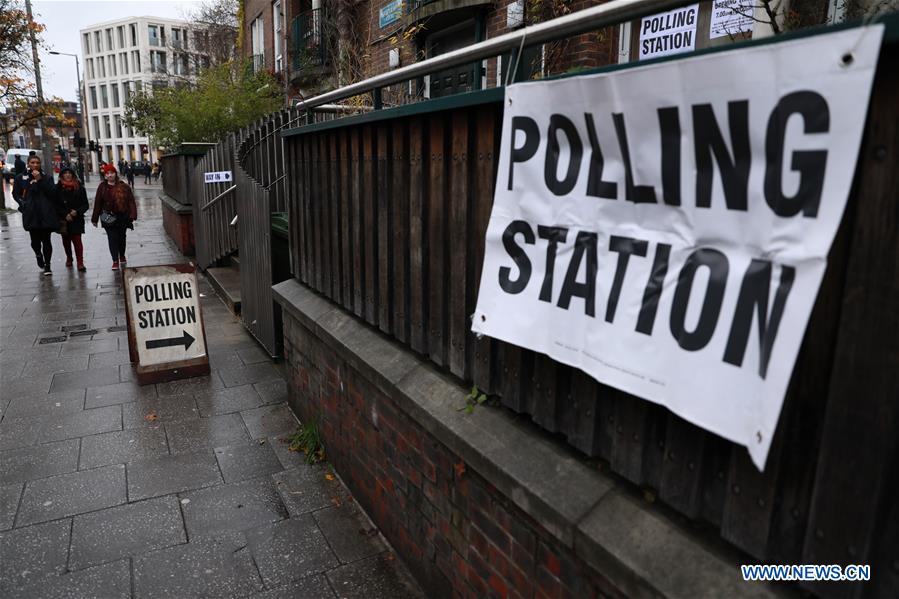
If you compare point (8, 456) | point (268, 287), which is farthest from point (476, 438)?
point (268, 287)

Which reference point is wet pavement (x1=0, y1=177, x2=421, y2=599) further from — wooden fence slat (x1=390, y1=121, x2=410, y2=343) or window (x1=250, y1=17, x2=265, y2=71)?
window (x1=250, y1=17, x2=265, y2=71)

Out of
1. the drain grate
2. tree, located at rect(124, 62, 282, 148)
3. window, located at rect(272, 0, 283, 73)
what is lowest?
the drain grate

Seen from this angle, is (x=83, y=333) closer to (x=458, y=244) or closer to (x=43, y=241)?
(x=43, y=241)

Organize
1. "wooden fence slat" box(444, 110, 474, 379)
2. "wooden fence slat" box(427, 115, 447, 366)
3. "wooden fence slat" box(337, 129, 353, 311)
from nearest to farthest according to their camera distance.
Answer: "wooden fence slat" box(444, 110, 474, 379) < "wooden fence slat" box(427, 115, 447, 366) < "wooden fence slat" box(337, 129, 353, 311)

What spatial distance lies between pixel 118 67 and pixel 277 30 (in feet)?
273

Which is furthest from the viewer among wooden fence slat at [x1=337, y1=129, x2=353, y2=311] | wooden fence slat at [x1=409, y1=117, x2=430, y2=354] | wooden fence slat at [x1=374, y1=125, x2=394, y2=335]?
wooden fence slat at [x1=337, y1=129, x2=353, y2=311]

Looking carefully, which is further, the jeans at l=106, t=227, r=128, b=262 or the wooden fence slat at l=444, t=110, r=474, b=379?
the jeans at l=106, t=227, r=128, b=262

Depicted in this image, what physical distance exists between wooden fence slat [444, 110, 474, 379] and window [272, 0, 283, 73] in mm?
19039

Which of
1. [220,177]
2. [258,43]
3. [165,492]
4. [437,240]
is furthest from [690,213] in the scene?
[258,43]

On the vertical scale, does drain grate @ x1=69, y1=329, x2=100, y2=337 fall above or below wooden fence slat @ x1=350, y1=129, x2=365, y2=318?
below

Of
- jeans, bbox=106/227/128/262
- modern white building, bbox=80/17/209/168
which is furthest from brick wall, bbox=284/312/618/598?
modern white building, bbox=80/17/209/168

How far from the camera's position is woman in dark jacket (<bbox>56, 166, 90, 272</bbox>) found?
34.7 feet

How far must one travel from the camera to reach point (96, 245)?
14.3 meters

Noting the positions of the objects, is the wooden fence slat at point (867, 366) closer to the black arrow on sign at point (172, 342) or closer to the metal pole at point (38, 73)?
the black arrow on sign at point (172, 342)
